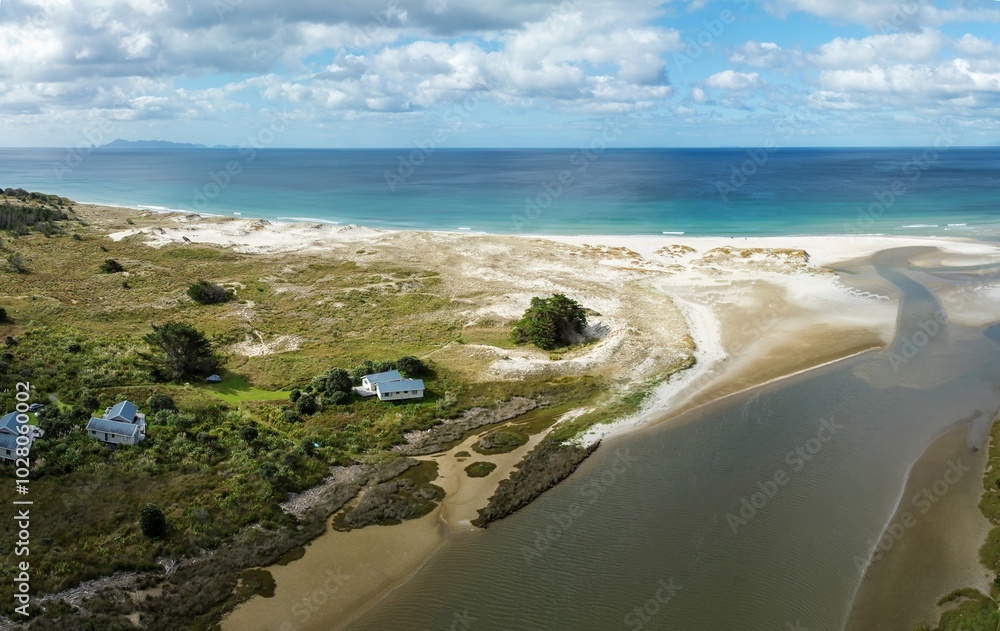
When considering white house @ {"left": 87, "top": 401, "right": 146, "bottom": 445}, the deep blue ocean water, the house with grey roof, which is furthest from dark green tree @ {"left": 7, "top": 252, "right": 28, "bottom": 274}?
the deep blue ocean water

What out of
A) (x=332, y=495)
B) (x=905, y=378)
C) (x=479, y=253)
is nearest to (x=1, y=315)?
(x=332, y=495)

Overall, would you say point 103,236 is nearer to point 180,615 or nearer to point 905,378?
point 180,615

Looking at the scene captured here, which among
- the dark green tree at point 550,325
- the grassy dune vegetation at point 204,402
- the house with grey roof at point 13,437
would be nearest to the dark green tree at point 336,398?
the grassy dune vegetation at point 204,402

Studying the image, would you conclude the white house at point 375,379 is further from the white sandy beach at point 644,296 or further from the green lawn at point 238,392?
the white sandy beach at point 644,296

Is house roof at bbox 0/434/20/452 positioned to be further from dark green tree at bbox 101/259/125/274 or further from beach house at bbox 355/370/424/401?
dark green tree at bbox 101/259/125/274

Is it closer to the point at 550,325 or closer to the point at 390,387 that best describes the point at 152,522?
the point at 390,387

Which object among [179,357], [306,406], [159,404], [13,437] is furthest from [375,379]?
[13,437]

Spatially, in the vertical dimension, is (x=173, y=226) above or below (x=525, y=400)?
above
